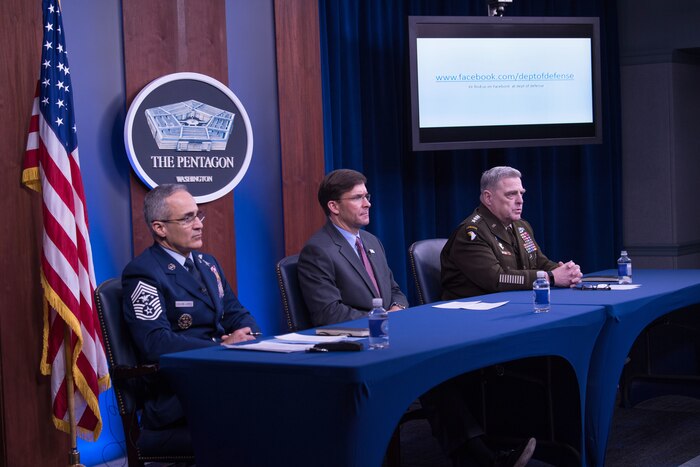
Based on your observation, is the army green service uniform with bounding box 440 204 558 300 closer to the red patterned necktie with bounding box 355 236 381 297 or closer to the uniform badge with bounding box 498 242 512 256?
the uniform badge with bounding box 498 242 512 256

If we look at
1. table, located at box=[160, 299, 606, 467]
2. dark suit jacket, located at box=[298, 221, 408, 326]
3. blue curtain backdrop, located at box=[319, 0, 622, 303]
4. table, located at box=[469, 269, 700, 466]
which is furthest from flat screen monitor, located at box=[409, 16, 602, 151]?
table, located at box=[160, 299, 606, 467]

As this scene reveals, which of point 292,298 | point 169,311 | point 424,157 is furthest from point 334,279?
point 424,157

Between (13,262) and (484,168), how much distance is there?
11.5 ft

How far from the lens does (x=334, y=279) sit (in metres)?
4.39

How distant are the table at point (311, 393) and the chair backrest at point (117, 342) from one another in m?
0.37

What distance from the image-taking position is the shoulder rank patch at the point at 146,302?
3.54 meters

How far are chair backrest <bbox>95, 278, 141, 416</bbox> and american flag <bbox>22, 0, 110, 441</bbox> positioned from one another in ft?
2.02

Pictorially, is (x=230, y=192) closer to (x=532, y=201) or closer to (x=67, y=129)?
(x=67, y=129)

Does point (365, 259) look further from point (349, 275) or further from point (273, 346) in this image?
point (273, 346)

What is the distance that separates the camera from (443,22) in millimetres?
6039

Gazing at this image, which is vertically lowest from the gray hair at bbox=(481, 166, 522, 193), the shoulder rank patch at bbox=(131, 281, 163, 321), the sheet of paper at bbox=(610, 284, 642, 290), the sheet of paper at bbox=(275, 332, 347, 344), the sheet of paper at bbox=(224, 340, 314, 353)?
the sheet of paper at bbox=(275, 332, 347, 344)

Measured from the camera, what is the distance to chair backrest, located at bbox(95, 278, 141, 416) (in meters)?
3.43

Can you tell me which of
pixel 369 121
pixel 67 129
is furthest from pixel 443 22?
pixel 67 129

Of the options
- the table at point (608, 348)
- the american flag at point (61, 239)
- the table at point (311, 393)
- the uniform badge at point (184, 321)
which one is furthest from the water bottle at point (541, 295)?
the american flag at point (61, 239)
